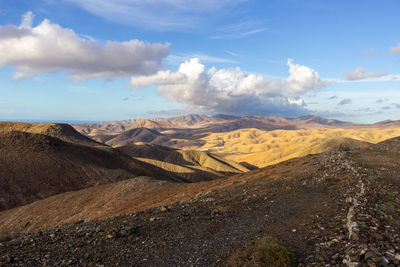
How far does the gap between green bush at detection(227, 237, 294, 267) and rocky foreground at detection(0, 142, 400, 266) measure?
429mm

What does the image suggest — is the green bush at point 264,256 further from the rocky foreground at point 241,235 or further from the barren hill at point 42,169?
the barren hill at point 42,169

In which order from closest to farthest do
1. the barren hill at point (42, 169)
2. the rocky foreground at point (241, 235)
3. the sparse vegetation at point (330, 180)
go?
the rocky foreground at point (241, 235) → the sparse vegetation at point (330, 180) → the barren hill at point (42, 169)

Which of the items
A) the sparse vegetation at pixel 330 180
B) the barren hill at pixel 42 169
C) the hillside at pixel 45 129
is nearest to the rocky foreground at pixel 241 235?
the sparse vegetation at pixel 330 180

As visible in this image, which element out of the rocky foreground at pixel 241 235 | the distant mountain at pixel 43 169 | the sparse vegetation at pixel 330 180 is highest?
the rocky foreground at pixel 241 235

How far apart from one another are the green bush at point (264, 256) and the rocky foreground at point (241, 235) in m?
0.43

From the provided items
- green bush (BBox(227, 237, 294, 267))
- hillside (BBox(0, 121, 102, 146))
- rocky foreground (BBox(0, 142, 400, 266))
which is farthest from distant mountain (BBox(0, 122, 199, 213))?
green bush (BBox(227, 237, 294, 267))

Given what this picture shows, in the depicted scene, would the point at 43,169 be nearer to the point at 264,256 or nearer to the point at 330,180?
the point at 330,180

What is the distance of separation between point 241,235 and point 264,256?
304 centimetres

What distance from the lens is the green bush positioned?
8.12 metres

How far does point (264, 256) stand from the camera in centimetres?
844

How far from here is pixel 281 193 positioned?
781 inches

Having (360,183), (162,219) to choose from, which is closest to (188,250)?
(162,219)

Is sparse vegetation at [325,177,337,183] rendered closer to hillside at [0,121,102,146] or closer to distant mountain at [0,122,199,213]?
distant mountain at [0,122,199,213]

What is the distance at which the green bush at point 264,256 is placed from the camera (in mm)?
8117
